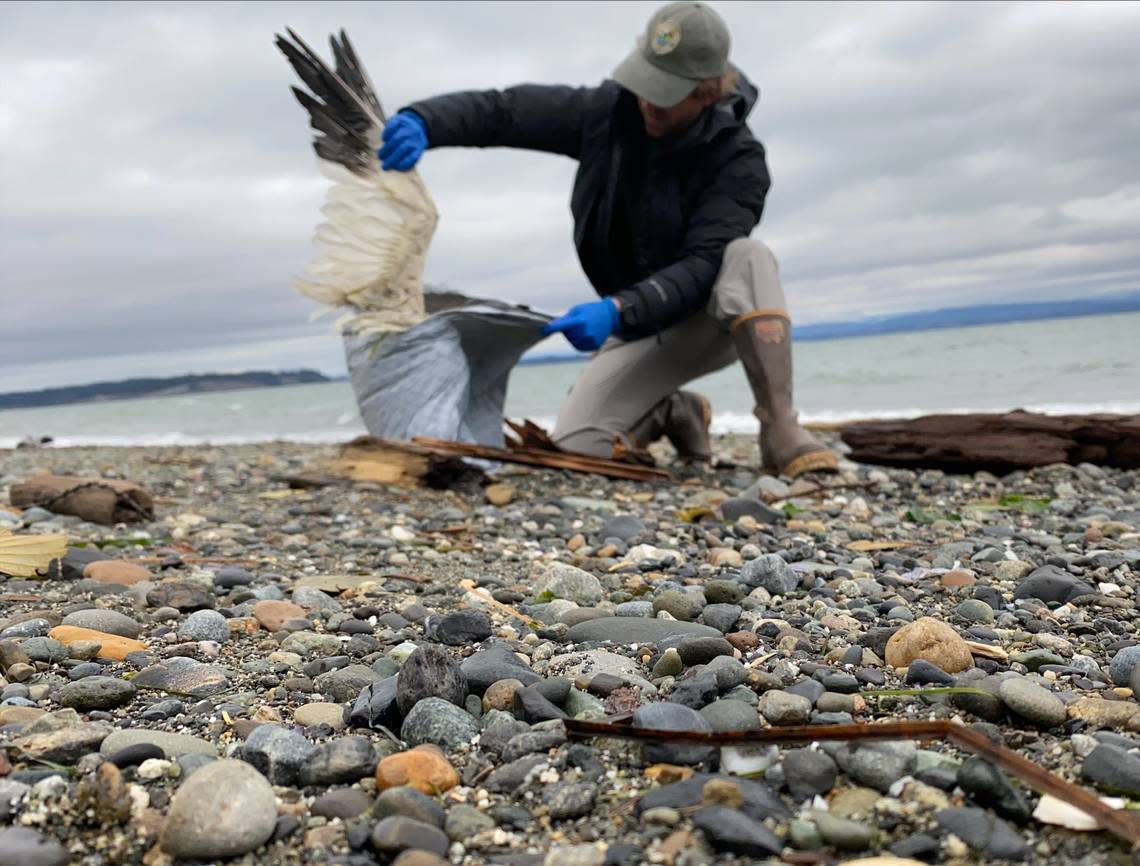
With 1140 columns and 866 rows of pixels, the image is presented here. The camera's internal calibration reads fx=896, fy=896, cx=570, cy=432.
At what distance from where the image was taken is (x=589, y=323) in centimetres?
376

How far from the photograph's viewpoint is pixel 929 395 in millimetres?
12398

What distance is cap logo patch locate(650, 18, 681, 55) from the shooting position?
3648 millimetres

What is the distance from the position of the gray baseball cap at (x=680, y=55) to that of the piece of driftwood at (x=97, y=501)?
2527 millimetres

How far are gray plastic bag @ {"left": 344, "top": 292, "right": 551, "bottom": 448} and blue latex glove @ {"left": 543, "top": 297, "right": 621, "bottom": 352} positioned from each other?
0.87ft

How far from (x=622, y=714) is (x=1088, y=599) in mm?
1194

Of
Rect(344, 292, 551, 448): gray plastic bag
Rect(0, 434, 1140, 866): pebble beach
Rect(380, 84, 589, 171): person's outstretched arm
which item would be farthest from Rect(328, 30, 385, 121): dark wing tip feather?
Rect(0, 434, 1140, 866): pebble beach

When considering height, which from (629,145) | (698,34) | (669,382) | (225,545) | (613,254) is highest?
(698,34)

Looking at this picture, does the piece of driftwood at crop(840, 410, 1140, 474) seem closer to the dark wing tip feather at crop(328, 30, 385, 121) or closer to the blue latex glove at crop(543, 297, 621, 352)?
the blue latex glove at crop(543, 297, 621, 352)

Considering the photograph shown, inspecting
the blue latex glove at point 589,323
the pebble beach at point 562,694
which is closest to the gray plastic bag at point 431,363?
the blue latex glove at point 589,323

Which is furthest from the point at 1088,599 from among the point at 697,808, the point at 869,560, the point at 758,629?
the point at 697,808

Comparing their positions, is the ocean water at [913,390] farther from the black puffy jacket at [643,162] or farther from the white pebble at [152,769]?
the white pebble at [152,769]

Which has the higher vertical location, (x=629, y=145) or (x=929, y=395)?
(x=629, y=145)

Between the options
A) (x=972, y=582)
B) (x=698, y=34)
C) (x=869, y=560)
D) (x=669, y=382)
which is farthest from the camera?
(x=669, y=382)

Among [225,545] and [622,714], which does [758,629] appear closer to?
[622,714]
